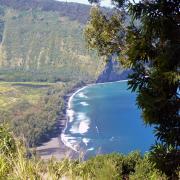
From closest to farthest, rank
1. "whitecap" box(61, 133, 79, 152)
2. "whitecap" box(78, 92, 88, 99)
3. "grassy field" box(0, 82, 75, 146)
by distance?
"whitecap" box(61, 133, 79, 152)
"grassy field" box(0, 82, 75, 146)
"whitecap" box(78, 92, 88, 99)

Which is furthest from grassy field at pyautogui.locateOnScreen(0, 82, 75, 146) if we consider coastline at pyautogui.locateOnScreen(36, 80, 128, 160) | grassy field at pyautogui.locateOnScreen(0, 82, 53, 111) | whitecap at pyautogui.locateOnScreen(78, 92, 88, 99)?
whitecap at pyautogui.locateOnScreen(78, 92, 88, 99)

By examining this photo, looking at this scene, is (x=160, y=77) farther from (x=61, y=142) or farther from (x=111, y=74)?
(x=111, y=74)

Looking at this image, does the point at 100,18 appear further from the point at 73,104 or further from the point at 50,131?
the point at 73,104

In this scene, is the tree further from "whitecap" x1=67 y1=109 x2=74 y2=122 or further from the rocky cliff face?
the rocky cliff face

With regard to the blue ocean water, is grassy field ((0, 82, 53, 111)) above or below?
below

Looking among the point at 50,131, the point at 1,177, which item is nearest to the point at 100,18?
the point at 1,177

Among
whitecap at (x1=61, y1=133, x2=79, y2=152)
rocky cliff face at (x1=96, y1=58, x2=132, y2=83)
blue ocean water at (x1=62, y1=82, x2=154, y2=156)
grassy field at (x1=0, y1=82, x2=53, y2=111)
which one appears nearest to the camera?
blue ocean water at (x1=62, y1=82, x2=154, y2=156)

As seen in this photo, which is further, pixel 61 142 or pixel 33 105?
pixel 33 105

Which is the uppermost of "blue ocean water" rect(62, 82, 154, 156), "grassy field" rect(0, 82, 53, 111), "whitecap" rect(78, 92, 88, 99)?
"blue ocean water" rect(62, 82, 154, 156)

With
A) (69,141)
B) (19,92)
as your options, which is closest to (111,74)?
(19,92)
